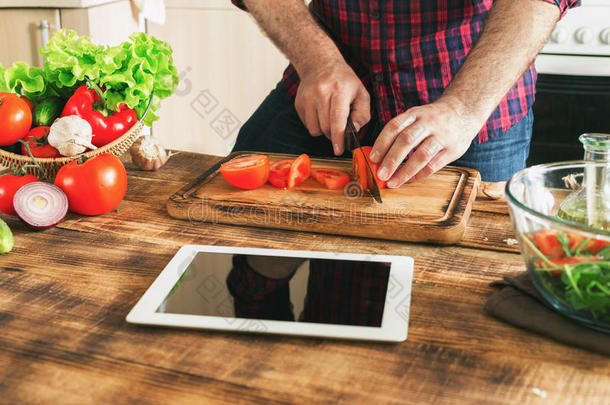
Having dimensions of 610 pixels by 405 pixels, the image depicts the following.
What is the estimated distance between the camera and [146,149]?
1345 mm

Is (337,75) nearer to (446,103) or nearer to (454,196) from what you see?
(446,103)

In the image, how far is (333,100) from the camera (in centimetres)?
124

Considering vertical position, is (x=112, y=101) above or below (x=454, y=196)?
above

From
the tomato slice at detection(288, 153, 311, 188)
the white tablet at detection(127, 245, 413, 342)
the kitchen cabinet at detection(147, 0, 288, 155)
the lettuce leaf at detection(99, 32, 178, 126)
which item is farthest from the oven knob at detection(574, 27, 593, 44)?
the white tablet at detection(127, 245, 413, 342)

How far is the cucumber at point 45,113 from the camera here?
120 cm

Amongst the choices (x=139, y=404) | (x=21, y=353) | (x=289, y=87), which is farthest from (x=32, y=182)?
(x=289, y=87)

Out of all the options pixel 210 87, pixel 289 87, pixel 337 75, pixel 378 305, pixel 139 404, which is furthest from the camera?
pixel 210 87

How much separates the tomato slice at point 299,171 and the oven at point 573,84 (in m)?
1.40

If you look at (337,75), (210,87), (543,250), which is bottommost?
(210,87)

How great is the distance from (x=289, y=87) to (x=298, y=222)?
0.65 m

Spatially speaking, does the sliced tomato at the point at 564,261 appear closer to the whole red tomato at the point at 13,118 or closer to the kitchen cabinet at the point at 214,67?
the whole red tomato at the point at 13,118

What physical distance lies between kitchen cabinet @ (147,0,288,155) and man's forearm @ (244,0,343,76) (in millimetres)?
1369

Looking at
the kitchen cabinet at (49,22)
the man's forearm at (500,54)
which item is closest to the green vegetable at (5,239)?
the man's forearm at (500,54)

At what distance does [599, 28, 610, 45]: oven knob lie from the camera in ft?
7.28
